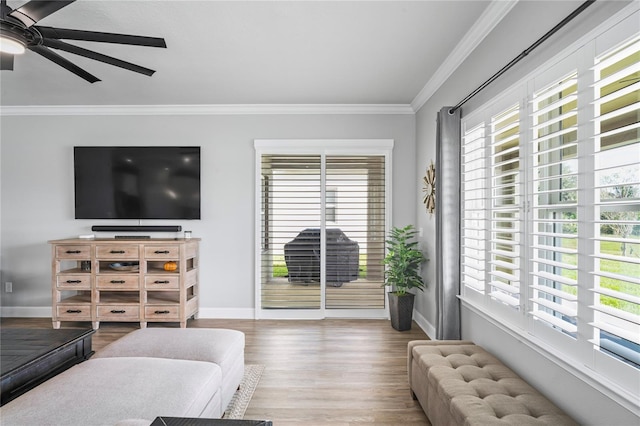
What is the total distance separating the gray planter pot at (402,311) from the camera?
171 inches

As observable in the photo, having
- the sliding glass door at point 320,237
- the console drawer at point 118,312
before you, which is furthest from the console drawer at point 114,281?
the sliding glass door at point 320,237

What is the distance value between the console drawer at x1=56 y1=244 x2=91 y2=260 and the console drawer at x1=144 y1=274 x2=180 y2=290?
0.75m

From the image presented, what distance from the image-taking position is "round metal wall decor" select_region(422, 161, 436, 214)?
3990 millimetres

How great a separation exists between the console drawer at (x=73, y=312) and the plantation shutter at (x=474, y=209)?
13.5ft

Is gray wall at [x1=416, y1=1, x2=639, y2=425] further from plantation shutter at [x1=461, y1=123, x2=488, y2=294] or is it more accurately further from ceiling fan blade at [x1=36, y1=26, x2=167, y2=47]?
ceiling fan blade at [x1=36, y1=26, x2=167, y2=47]

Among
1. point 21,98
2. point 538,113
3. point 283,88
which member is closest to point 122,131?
point 21,98

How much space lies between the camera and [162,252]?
435cm

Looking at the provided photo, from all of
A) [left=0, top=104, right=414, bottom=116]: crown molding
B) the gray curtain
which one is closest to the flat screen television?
[left=0, top=104, right=414, bottom=116]: crown molding

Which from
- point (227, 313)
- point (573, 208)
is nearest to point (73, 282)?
point (227, 313)

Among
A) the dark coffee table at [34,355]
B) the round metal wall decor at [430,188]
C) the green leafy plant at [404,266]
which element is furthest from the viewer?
the green leafy plant at [404,266]

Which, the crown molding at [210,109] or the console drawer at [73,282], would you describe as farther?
the crown molding at [210,109]

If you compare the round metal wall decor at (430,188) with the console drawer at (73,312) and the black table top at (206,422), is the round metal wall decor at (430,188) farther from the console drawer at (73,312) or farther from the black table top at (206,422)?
the console drawer at (73,312)

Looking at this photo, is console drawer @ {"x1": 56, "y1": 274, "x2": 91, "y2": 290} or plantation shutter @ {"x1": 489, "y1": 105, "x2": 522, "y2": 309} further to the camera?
console drawer @ {"x1": 56, "y1": 274, "x2": 91, "y2": 290}

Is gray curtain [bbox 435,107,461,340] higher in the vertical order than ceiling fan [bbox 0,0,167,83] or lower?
lower
